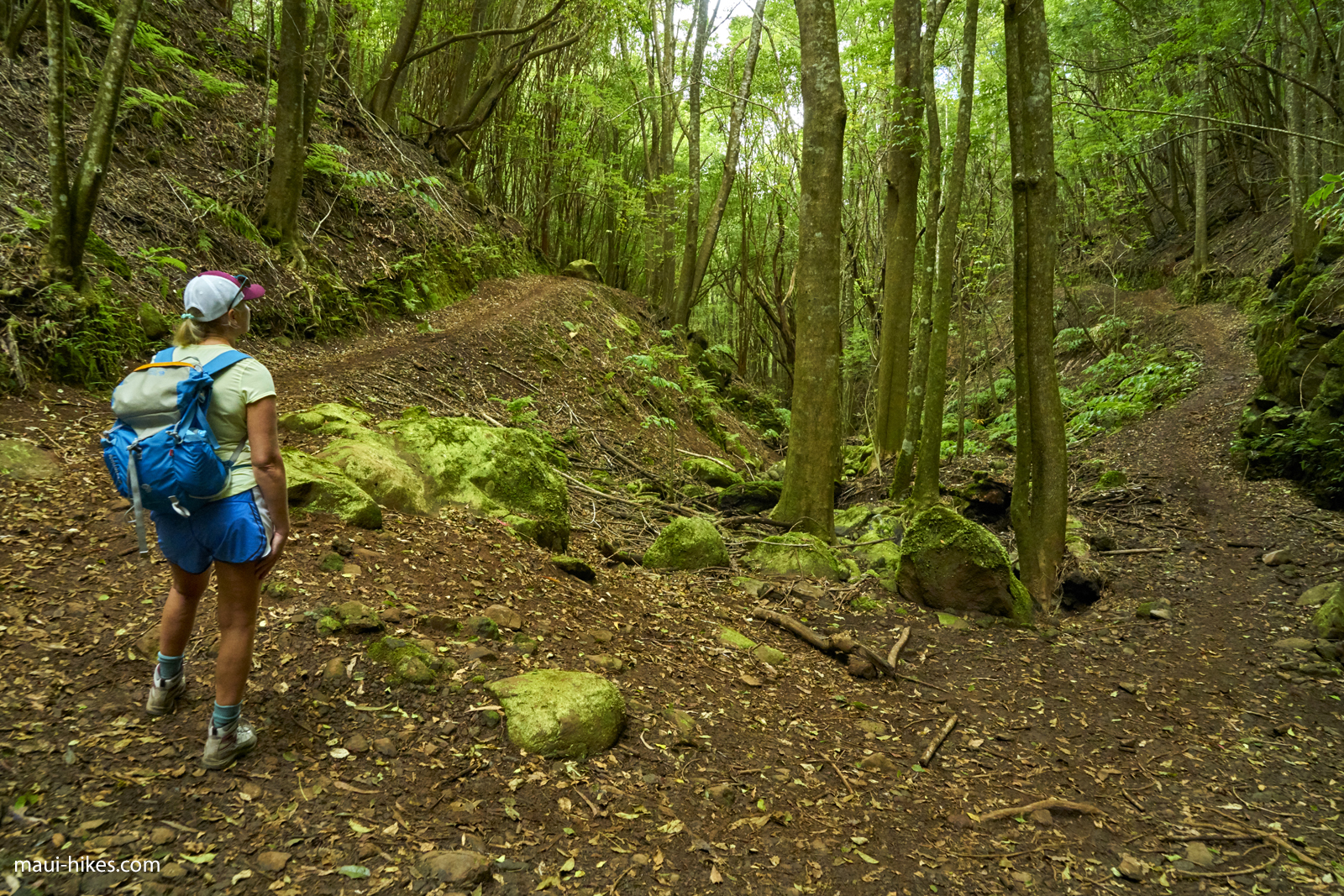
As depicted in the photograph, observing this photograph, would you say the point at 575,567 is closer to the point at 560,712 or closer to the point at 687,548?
the point at 687,548

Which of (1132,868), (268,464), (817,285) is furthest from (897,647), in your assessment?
(268,464)

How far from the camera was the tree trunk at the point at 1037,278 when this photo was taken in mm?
A: 6859

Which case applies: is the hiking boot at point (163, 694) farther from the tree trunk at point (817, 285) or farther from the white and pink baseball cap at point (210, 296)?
the tree trunk at point (817, 285)

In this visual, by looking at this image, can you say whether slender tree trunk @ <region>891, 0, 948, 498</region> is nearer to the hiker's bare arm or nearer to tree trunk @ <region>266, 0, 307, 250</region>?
tree trunk @ <region>266, 0, 307, 250</region>

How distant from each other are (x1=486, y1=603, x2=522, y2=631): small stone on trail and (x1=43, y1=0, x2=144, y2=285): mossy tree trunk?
4.91m

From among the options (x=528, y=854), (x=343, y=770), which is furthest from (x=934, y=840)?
(x=343, y=770)

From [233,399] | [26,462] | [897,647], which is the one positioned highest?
[233,399]

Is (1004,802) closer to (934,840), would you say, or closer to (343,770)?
(934,840)

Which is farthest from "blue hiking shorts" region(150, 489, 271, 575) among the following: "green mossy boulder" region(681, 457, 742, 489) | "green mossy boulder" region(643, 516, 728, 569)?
"green mossy boulder" region(681, 457, 742, 489)

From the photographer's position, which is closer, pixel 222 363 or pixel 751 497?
pixel 222 363

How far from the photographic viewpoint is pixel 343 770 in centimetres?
286

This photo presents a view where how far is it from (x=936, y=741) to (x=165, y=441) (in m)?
4.47

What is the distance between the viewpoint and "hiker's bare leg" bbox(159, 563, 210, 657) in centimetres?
260

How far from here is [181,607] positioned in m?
2.66
